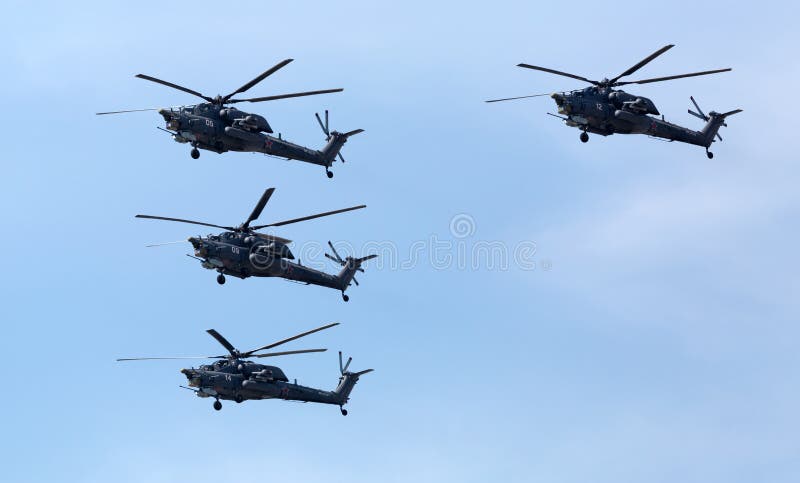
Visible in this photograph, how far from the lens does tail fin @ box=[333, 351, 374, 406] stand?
108312 mm

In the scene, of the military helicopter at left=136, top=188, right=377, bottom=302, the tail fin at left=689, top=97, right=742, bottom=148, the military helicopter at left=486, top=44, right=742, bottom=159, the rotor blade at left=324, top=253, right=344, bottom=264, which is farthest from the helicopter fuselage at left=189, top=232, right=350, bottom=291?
the tail fin at left=689, top=97, right=742, bottom=148

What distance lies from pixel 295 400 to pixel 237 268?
14.0 metres

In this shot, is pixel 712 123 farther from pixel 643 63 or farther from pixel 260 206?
pixel 260 206

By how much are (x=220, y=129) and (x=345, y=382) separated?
26108 mm

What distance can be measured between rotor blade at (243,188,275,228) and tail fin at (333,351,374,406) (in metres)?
19.6

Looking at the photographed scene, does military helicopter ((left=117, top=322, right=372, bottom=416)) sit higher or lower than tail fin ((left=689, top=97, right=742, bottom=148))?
lower

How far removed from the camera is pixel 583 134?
94.0 m

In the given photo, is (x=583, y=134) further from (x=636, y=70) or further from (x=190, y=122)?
(x=190, y=122)

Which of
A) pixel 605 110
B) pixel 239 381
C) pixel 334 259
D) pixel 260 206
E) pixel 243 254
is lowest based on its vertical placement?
pixel 239 381

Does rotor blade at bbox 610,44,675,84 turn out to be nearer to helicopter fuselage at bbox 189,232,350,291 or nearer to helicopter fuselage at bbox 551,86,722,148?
helicopter fuselage at bbox 551,86,722,148

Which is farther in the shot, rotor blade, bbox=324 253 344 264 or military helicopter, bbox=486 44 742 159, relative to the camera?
rotor blade, bbox=324 253 344 264

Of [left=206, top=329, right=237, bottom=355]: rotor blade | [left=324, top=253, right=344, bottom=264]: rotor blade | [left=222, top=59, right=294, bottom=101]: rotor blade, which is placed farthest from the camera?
[left=324, top=253, right=344, bottom=264]: rotor blade

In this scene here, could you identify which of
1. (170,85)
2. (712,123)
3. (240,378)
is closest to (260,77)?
(170,85)

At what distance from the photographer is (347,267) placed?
104m
